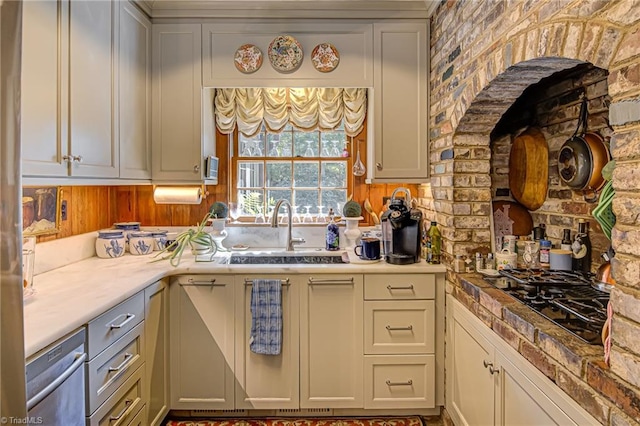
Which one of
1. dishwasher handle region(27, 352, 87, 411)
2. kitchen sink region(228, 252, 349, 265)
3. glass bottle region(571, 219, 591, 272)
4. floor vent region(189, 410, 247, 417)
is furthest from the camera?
kitchen sink region(228, 252, 349, 265)

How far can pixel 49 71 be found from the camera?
1.63m

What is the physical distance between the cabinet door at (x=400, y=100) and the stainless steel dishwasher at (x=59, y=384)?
1904mm

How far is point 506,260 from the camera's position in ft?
6.73

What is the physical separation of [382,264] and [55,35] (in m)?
1.99

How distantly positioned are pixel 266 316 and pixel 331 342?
0.42 metres

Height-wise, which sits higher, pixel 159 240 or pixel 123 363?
pixel 159 240

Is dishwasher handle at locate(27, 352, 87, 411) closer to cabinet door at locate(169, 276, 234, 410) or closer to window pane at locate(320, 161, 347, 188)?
cabinet door at locate(169, 276, 234, 410)

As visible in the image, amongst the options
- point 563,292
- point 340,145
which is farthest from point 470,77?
point 340,145

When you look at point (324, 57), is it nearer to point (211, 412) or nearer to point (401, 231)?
point (401, 231)

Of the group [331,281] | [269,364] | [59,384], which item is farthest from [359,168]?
[59,384]

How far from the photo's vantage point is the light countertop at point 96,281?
1.31 metres

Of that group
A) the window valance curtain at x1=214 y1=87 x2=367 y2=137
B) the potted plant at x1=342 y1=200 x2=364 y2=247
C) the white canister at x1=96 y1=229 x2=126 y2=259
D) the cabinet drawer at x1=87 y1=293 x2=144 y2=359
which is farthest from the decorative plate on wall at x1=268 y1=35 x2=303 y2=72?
the cabinet drawer at x1=87 y1=293 x2=144 y2=359

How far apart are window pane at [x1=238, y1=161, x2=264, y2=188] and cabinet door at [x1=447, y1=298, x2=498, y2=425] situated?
5.51ft

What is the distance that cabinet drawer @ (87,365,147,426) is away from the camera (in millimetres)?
1528
